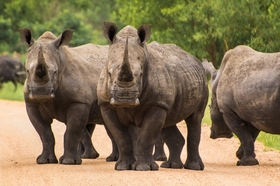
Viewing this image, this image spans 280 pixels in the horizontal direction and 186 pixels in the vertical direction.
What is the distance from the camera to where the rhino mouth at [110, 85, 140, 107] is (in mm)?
12430

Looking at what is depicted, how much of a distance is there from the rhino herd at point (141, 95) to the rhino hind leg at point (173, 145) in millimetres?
14

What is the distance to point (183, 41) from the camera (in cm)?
2769

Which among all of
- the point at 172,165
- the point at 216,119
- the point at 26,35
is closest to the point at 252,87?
the point at 216,119

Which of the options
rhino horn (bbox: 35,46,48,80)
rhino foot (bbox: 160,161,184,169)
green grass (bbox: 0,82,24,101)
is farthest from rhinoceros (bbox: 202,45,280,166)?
green grass (bbox: 0,82,24,101)

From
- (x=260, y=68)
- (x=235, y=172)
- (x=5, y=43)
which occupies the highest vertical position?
(x=260, y=68)

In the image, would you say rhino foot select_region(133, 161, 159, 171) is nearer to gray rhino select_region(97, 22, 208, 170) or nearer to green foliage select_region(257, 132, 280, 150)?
gray rhino select_region(97, 22, 208, 170)

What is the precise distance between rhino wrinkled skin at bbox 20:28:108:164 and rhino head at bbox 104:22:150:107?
1283mm

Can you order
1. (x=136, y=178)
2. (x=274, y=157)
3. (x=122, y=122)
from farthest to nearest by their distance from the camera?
(x=274, y=157), (x=122, y=122), (x=136, y=178)

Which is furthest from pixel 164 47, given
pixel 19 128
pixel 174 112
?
pixel 19 128

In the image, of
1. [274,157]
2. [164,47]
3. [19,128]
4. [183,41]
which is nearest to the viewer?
[164,47]

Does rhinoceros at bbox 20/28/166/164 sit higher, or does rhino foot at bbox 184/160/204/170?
rhinoceros at bbox 20/28/166/164

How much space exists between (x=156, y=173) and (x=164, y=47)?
2563 millimetres

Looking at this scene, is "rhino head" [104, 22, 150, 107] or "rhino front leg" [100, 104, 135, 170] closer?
"rhino head" [104, 22, 150, 107]

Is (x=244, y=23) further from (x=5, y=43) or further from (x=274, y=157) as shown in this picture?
(x=5, y=43)
